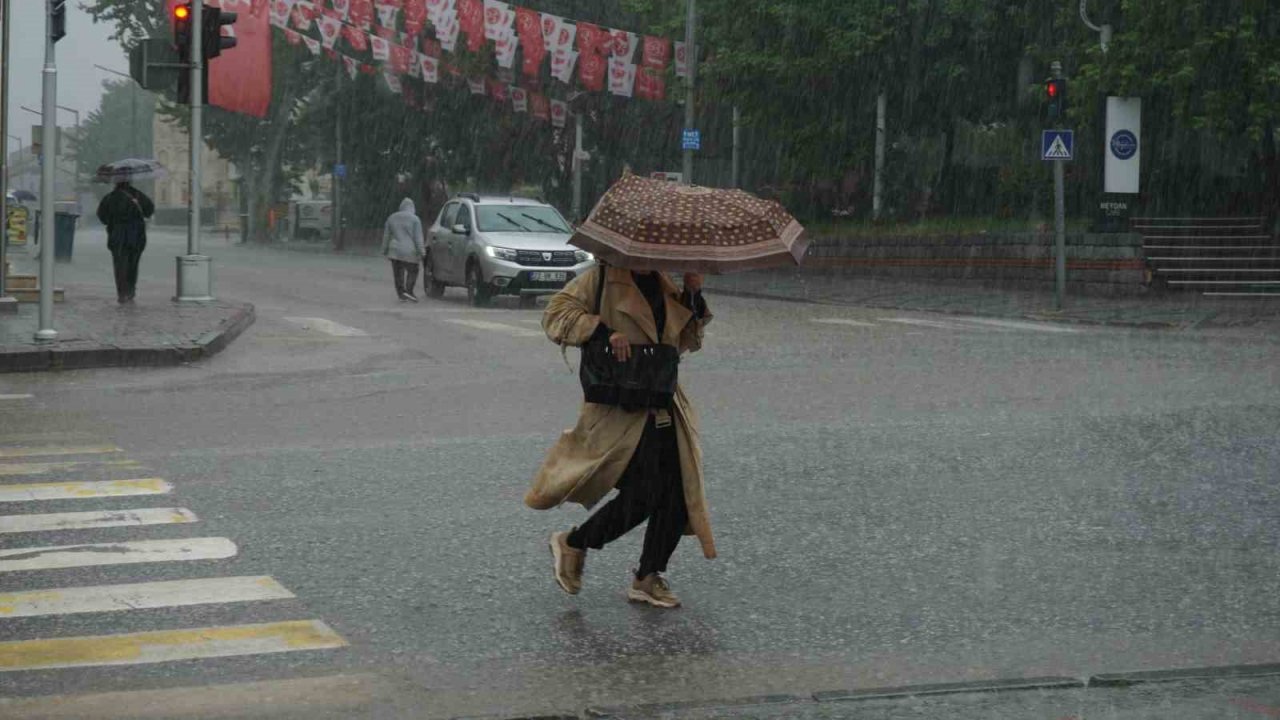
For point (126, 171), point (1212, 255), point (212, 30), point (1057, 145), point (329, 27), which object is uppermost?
point (329, 27)

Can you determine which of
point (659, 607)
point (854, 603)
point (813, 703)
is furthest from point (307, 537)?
point (813, 703)

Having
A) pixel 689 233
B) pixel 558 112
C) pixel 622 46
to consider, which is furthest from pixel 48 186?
pixel 558 112

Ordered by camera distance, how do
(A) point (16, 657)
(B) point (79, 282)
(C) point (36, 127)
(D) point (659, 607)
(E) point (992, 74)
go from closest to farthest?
(A) point (16, 657) → (D) point (659, 607) → (B) point (79, 282) → (E) point (992, 74) → (C) point (36, 127)

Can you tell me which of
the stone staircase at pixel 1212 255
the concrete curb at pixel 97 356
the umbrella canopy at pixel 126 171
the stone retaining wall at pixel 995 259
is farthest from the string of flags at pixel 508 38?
the concrete curb at pixel 97 356

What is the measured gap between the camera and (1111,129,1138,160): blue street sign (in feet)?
88.1

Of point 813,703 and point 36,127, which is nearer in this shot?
point 813,703

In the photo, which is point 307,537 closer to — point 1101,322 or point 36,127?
point 1101,322

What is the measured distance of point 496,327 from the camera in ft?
69.3

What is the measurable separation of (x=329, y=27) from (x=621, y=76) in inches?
270

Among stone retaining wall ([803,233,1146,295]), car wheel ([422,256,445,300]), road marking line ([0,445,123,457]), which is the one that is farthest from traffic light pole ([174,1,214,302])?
stone retaining wall ([803,233,1146,295])

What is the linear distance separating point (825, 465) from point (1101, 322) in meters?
13.5

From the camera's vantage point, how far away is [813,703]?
17.5ft

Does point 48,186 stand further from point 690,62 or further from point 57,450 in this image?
point 690,62

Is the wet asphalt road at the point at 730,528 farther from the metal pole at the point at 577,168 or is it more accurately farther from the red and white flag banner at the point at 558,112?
the red and white flag banner at the point at 558,112
